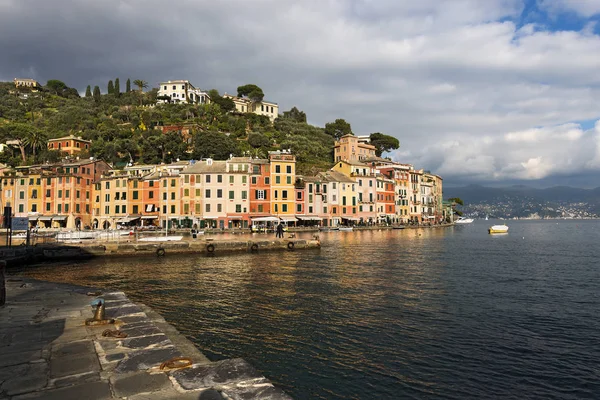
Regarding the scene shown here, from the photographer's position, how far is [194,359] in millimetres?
8734

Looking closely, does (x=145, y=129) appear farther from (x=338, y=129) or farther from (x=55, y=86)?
(x=55, y=86)

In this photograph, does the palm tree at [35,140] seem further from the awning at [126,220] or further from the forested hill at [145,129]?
the awning at [126,220]

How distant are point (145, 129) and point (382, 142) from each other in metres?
81.9

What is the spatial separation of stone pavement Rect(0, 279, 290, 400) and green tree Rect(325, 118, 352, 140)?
469ft

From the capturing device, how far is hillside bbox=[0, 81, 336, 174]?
9638cm

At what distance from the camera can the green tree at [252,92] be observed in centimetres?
15112

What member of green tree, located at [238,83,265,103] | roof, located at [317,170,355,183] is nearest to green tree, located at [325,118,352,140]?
green tree, located at [238,83,265,103]

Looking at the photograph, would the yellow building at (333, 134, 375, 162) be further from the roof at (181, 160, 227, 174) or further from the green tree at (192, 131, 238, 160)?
the roof at (181, 160, 227, 174)

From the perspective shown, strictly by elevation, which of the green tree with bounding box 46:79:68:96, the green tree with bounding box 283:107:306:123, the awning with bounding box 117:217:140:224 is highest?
the green tree with bounding box 46:79:68:96

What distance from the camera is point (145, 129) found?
11269 centimetres

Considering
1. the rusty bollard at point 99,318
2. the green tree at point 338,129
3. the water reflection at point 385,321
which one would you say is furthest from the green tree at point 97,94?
the rusty bollard at point 99,318

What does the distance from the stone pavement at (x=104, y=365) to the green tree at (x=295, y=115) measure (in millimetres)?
155104

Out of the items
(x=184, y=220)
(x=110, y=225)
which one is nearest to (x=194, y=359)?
(x=184, y=220)

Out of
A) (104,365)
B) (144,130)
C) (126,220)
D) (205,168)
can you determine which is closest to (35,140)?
(144,130)
